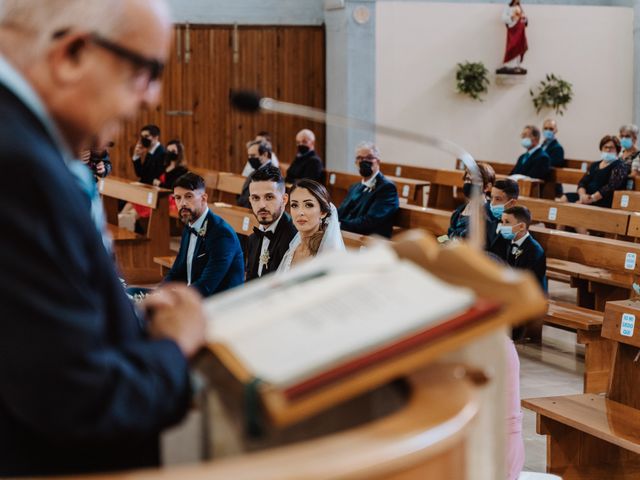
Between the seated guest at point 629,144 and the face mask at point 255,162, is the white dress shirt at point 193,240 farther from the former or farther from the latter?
the seated guest at point 629,144

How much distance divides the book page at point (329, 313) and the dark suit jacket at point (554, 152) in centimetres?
1281

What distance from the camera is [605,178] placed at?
454 inches

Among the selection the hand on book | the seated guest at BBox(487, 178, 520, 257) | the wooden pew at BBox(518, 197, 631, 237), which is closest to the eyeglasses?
the hand on book

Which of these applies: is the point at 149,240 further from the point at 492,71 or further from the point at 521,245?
the point at 492,71

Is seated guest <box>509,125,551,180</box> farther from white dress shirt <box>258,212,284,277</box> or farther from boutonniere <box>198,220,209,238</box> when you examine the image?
white dress shirt <box>258,212,284,277</box>

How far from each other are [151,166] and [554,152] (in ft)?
17.7

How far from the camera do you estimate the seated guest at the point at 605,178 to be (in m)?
11.3

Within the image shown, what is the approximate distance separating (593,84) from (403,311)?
15157 millimetres

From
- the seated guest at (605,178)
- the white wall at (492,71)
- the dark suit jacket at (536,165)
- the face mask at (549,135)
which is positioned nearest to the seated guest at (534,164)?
the dark suit jacket at (536,165)

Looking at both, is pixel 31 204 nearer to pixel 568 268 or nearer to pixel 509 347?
pixel 509 347

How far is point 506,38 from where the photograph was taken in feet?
50.4

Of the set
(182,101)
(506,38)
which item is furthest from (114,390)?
(506,38)

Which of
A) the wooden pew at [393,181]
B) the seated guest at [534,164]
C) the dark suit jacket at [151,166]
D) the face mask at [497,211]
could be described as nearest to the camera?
the face mask at [497,211]

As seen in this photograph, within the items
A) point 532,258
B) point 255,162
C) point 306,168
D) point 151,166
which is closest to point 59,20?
point 532,258
